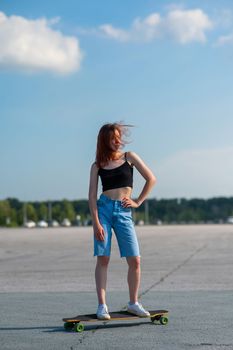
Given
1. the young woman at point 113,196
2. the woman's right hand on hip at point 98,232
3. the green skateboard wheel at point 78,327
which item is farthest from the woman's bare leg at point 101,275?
the green skateboard wheel at point 78,327

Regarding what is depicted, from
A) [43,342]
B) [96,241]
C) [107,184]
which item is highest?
[107,184]

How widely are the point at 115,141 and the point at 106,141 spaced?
0.30 feet

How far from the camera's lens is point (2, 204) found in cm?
19112

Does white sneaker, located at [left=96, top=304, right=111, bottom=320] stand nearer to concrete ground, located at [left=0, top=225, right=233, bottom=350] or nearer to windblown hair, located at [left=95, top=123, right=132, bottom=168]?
concrete ground, located at [left=0, top=225, right=233, bottom=350]

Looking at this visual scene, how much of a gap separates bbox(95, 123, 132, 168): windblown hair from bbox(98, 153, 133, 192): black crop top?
102 mm

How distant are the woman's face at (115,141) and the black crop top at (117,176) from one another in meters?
0.18

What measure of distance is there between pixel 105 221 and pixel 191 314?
1713 mm

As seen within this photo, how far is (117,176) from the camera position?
26.3 feet

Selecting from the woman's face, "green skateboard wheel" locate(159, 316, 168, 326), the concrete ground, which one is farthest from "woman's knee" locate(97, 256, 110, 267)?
the woman's face

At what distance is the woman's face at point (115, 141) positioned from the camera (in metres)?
8.03

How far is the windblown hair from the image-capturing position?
804 centimetres

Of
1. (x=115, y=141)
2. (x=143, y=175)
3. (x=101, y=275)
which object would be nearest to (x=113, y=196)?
(x=143, y=175)

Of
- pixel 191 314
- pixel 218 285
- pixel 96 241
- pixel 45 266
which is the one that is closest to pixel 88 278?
pixel 218 285

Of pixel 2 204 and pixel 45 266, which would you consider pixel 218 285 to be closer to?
pixel 45 266
